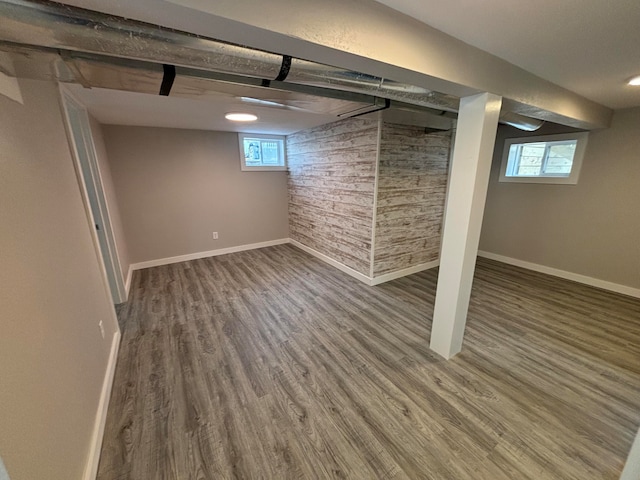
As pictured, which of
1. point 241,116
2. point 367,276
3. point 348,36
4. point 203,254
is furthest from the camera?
point 203,254

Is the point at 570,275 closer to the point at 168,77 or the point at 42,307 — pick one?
the point at 168,77

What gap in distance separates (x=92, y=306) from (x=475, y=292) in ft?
12.8

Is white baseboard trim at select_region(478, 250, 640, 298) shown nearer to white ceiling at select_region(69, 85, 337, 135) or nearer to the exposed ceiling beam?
the exposed ceiling beam

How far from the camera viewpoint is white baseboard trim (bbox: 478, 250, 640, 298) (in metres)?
3.15

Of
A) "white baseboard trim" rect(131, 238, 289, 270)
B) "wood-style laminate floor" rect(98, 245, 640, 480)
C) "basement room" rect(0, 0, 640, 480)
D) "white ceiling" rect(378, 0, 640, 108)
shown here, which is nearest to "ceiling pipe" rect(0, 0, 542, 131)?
"basement room" rect(0, 0, 640, 480)

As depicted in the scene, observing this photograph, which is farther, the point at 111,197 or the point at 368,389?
the point at 111,197

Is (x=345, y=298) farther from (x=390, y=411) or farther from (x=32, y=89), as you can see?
(x=32, y=89)

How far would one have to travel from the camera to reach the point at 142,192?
382 cm

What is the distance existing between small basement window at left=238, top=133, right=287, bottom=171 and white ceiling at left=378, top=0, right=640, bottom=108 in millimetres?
3815

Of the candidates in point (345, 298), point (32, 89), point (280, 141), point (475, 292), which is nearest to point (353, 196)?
point (345, 298)

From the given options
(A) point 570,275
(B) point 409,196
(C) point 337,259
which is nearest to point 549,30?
(B) point 409,196

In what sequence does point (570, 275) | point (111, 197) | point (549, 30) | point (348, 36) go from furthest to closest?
1. point (570, 275)
2. point (111, 197)
3. point (549, 30)
4. point (348, 36)

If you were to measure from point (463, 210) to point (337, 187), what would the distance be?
2128mm

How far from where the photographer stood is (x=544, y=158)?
12.2 ft
